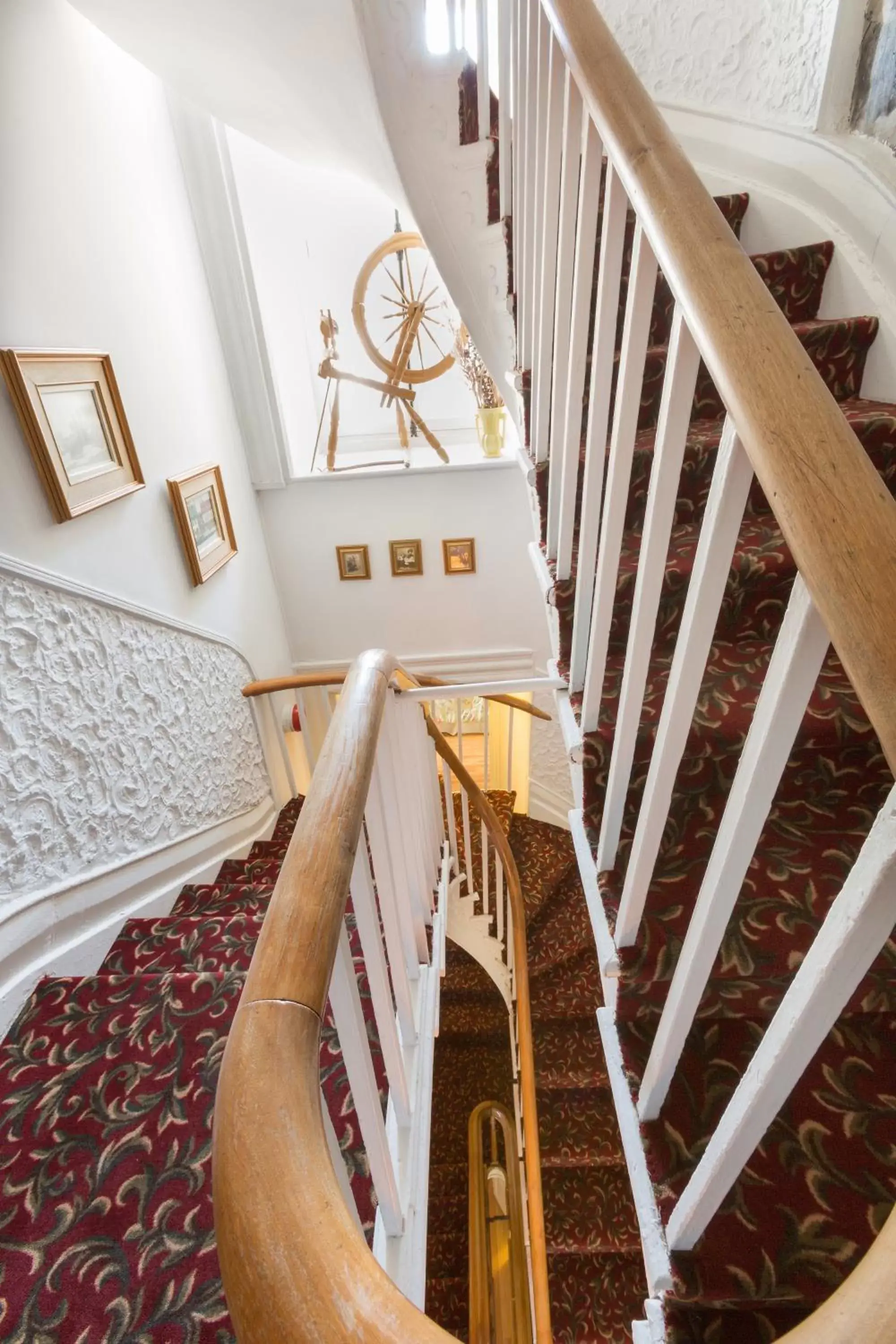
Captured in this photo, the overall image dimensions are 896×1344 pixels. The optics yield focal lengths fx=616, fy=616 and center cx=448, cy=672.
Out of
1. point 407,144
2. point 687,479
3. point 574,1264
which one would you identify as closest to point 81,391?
point 407,144

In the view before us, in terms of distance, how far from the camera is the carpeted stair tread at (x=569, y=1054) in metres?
2.67

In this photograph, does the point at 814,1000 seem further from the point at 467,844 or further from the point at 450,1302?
the point at 450,1302

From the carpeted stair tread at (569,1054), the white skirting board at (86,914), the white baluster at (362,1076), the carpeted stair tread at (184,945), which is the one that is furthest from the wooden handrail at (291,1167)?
the carpeted stair tread at (569,1054)

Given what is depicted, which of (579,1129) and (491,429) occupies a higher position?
(491,429)

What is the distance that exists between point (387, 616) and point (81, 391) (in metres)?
2.44

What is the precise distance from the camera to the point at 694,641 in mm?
628

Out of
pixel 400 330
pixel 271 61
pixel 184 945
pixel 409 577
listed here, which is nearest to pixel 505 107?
pixel 271 61

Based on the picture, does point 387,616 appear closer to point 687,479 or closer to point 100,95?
point 100,95

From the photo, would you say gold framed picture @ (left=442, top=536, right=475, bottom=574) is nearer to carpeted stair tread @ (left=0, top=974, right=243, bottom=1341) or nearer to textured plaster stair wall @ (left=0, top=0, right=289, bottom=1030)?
textured plaster stair wall @ (left=0, top=0, right=289, bottom=1030)

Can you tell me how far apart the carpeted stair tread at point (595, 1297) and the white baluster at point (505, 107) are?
3.52 meters

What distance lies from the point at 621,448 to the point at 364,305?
12.3 feet

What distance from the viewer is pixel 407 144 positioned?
78.1 inches

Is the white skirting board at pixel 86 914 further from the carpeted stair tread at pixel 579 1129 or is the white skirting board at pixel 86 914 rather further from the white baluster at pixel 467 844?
the carpeted stair tread at pixel 579 1129

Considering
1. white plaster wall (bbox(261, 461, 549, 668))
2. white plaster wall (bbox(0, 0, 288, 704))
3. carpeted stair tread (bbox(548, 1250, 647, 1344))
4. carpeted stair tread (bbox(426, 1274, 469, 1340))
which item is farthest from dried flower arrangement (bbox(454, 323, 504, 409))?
carpeted stair tread (bbox(426, 1274, 469, 1340))
